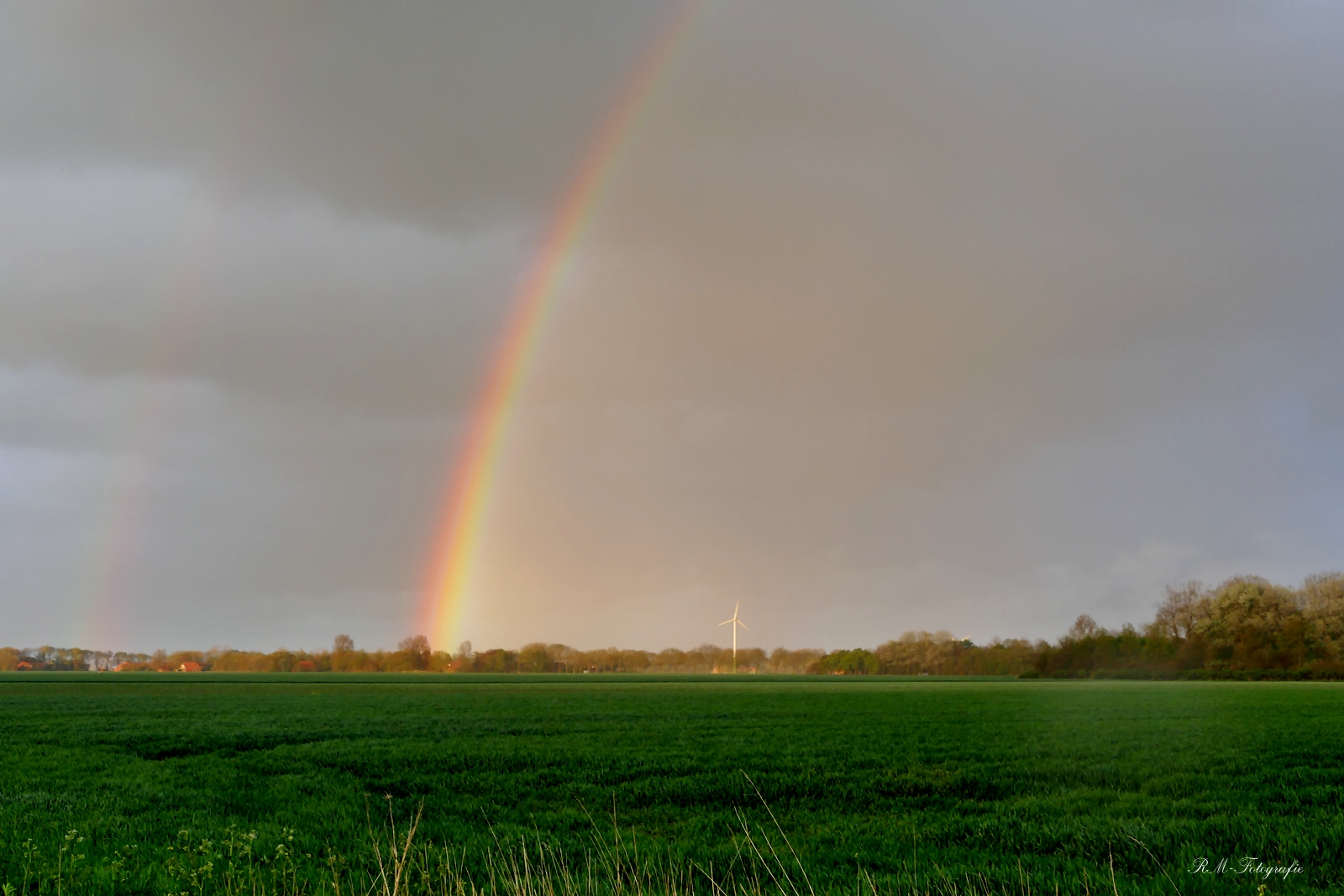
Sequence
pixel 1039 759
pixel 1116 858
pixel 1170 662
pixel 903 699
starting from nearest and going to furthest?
1. pixel 1116 858
2. pixel 1039 759
3. pixel 903 699
4. pixel 1170 662

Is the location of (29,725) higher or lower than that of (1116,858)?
lower

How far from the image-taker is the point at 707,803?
1377 cm

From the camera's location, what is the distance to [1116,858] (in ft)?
29.7

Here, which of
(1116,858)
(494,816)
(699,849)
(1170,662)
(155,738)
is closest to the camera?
(1116,858)

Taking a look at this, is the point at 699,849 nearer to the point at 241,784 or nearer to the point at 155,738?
the point at 241,784

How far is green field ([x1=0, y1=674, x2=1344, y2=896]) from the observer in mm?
8555

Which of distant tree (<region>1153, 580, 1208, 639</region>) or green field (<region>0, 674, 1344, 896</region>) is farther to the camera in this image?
distant tree (<region>1153, 580, 1208, 639</region>)

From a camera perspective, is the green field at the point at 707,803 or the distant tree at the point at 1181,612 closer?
the green field at the point at 707,803

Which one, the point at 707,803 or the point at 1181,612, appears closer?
the point at 707,803

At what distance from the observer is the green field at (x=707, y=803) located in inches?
337

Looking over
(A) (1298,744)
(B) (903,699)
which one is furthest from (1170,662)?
(A) (1298,744)

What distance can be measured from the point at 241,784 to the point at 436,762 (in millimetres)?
4024

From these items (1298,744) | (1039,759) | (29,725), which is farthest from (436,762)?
(29,725)

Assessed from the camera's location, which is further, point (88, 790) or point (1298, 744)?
point (1298, 744)
